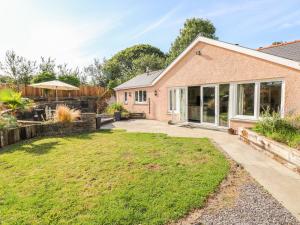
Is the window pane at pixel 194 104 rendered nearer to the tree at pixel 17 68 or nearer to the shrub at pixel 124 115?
the shrub at pixel 124 115

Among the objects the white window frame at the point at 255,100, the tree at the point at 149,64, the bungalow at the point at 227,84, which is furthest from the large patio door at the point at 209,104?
the tree at the point at 149,64

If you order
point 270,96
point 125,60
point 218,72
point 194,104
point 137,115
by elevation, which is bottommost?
point 137,115

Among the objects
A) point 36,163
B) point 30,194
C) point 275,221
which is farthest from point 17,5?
point 275,221

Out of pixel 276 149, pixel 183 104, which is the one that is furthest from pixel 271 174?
pixel 183 104

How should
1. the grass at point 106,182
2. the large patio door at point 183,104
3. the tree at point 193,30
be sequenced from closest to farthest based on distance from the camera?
the grass at point 106,182
the large patio door at point 183,104
the tree at point 193,30

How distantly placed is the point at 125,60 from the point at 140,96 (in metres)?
30.1

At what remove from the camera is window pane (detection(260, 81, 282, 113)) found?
9.60 metres

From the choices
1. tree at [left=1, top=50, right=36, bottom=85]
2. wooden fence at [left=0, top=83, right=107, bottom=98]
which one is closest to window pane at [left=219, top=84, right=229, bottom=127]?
wooden fence at [left=0, top=83, right=107, bottom=98]

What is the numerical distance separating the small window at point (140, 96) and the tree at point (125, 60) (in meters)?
21.0

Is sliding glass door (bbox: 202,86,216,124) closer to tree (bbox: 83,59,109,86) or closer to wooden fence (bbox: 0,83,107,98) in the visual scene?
wooden fence (bbox: 0,83,107,98)

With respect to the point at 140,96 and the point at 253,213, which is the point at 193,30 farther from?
the point at 253,213

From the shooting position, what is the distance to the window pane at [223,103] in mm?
11805

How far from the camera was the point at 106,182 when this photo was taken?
5004 millimetres

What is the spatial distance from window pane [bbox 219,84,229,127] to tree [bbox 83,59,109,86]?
32322 mm
